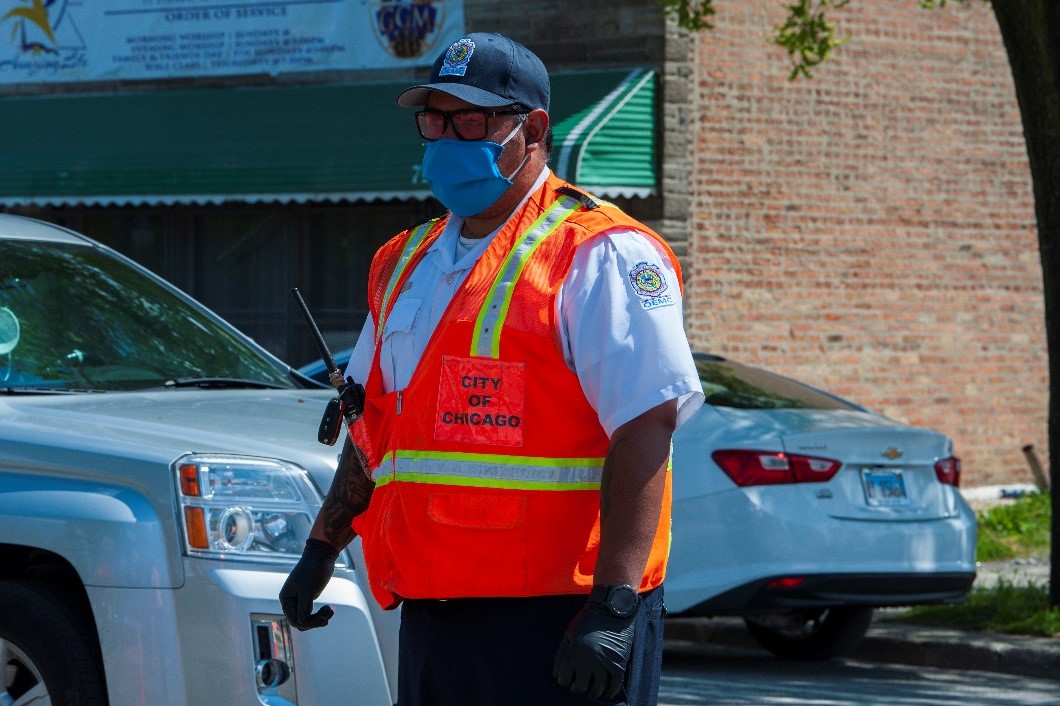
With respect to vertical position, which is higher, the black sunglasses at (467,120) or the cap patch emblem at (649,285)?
the black sunglasses at (467,120)

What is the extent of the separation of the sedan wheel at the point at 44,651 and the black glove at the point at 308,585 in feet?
3.46

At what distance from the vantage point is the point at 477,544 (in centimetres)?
289

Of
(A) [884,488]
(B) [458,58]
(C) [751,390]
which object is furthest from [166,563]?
(C) [751,390]

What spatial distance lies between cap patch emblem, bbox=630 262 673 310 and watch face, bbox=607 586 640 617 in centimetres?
49

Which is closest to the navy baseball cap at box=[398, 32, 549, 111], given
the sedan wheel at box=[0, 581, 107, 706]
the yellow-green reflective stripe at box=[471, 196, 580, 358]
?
the yellow-green reflective stripe at box=[471, 196, 580, 358]

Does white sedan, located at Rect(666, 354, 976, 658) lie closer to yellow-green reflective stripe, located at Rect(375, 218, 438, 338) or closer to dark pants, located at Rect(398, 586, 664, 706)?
yellow-green reflective stripe, located at Rect(375, 218, 438, 338)

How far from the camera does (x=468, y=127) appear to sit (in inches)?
123

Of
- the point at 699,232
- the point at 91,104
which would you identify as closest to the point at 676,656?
the point at 699,232

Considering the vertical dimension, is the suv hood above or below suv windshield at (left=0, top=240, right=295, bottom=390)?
below

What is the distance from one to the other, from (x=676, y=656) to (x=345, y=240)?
22.2 ft

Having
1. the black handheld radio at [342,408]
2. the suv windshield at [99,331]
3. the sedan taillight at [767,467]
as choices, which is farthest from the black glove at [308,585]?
the sedan taillight at [767,467]

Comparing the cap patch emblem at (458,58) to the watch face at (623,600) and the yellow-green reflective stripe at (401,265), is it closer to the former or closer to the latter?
the yellow-green reflective stripe at (401,265)

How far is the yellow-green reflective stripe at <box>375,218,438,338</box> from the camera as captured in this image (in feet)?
10.8

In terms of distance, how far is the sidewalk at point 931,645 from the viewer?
26.5 feet
